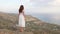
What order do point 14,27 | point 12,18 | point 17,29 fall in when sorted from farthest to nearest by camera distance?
point 12,18 → point 14,27 → point 17,29

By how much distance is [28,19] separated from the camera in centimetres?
463

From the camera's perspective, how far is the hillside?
4301 mm

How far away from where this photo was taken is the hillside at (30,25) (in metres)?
4.30

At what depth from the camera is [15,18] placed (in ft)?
14.9

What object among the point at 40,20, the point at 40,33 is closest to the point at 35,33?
the point at 40,33

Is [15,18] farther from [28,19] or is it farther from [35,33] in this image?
[35,33]

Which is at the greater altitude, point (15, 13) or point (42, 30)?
point (15, 13)

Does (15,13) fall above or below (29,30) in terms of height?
above

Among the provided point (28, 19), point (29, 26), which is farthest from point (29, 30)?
point (28, 19)

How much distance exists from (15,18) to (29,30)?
51 centimetres

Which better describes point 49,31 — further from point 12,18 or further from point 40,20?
point 12,18

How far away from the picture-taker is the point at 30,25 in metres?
4.45

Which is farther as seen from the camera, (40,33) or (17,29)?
(40,33)

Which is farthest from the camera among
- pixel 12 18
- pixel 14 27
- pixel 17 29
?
pixel 12 18
